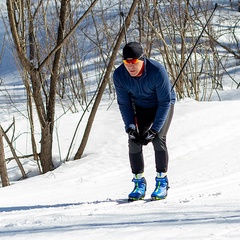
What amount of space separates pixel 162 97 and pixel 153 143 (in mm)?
482

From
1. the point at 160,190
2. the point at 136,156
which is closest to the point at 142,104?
the point at 136,156

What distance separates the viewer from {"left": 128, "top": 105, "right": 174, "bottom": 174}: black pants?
5.44m

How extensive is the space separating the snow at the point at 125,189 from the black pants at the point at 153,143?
330 mm

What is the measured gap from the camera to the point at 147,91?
5.32m

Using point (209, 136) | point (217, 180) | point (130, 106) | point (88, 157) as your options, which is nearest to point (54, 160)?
point (88, 157)

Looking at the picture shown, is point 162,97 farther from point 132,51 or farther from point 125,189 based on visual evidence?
point 125,189

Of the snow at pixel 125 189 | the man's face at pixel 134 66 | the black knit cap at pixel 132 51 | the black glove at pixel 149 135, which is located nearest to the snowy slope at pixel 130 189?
the snow at pixel 125 189

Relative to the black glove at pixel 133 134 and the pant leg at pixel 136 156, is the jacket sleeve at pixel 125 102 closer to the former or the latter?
the black glove at pixel 133 134

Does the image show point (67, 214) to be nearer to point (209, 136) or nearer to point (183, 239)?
point (183, 239)

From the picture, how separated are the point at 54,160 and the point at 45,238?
5930 mm

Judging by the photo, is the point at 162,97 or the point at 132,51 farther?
the point at 162,97

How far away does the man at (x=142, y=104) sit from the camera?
5.21 metres

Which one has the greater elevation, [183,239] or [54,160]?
[183,239]

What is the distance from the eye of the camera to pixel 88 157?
915 cm
